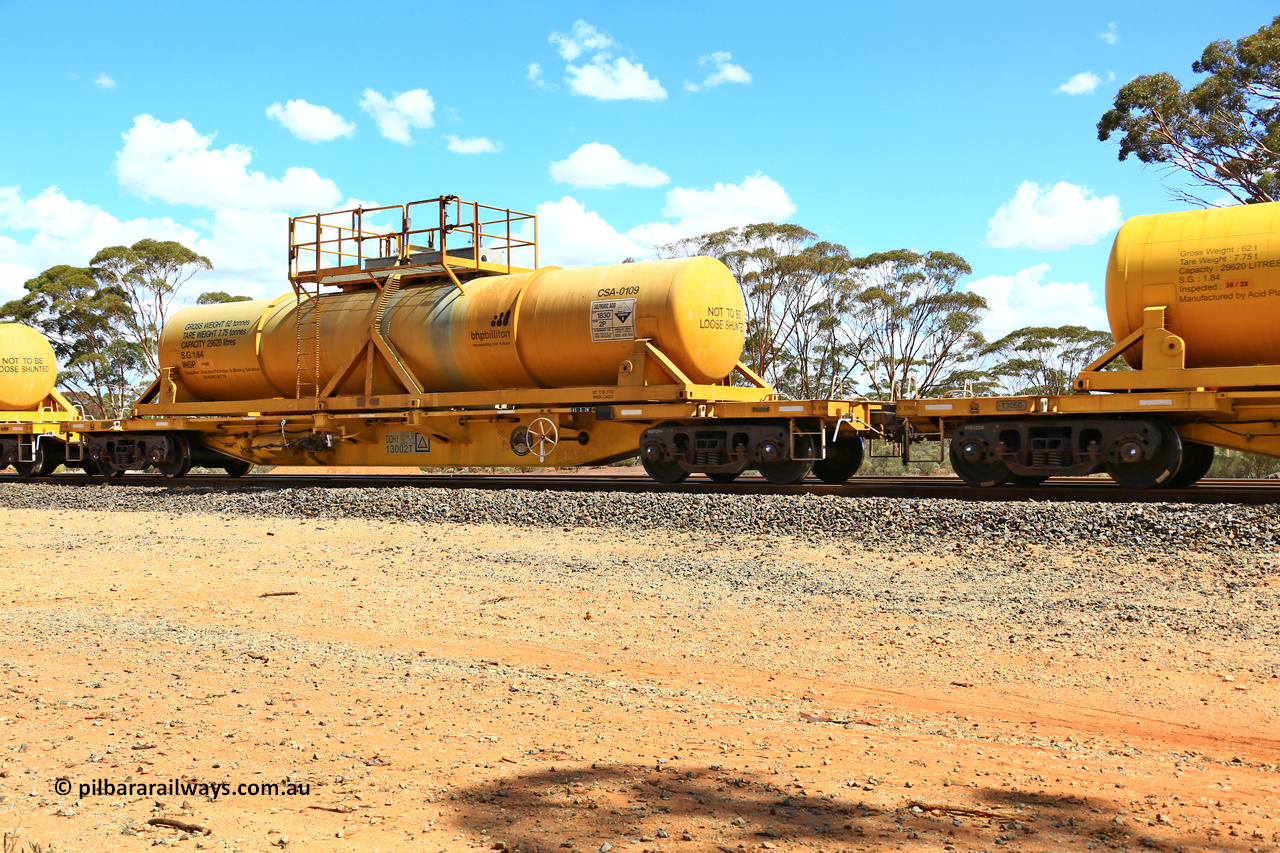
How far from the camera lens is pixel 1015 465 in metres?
12.8

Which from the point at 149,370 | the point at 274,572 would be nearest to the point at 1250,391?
the point at 274,572

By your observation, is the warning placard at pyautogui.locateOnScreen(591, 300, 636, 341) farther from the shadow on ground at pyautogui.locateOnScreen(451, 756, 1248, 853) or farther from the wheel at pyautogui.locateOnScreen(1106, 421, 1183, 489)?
the shadow on ground at pyautogui.locateOnScreen(451, 756, 1248, 853)

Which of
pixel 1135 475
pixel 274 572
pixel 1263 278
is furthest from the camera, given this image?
pixel 1135 475

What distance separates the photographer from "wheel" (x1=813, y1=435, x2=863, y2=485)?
1582 centimetres

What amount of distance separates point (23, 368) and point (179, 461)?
25.0ft

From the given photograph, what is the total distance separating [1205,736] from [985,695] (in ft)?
3.68

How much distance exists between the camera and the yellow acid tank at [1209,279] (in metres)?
11.4

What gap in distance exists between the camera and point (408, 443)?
712 inches

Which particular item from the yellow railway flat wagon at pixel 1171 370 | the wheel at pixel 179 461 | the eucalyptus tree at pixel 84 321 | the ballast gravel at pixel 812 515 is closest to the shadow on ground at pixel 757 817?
the ballast gravel at pixel 812 515

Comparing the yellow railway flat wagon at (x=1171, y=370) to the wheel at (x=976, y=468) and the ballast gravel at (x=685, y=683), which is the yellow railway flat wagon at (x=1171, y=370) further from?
the ballast gravel at (x=685, y=683)

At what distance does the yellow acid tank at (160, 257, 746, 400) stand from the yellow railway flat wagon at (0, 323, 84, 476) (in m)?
6.25

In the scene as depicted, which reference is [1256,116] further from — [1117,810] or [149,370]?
[149,370]

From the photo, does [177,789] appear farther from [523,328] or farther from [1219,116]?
[1219,116]

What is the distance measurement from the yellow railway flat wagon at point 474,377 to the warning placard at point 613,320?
0.07 feet
